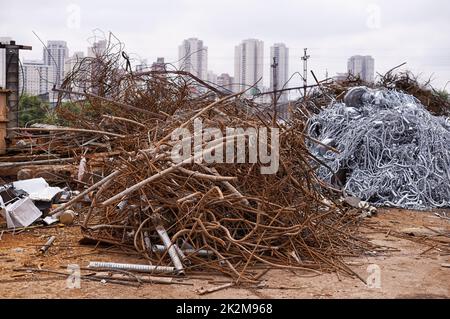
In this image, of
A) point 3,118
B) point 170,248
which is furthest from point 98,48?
point 170,248

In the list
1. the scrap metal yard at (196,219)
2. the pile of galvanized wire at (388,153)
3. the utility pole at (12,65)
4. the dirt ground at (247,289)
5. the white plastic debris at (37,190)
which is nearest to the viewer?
the dirt ground at (247,289)

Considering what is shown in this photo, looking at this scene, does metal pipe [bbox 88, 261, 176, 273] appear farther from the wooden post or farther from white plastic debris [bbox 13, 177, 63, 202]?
the wooden post

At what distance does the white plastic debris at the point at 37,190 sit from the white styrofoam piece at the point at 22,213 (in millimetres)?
199

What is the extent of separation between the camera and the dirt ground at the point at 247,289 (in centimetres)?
413

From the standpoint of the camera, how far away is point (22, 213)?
21.0ft

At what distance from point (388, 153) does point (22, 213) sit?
21.2 ft

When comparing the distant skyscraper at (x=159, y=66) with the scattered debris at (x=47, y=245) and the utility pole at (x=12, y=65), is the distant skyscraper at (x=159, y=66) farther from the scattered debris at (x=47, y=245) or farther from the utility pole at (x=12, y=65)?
the utility pole at (x=12, y=65)

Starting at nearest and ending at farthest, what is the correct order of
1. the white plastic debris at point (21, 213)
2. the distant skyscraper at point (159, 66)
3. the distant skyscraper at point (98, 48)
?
the white plastic debris at point (21, 213) < the distant skyscraper at point (159, 66) < the distant skyscraper at point (98, 48)

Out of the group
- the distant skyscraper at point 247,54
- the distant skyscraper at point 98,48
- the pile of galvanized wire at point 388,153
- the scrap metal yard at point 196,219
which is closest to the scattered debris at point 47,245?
the scrap metal yard at point 196,219

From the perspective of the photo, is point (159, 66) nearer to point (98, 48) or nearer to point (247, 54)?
point (98, 48)

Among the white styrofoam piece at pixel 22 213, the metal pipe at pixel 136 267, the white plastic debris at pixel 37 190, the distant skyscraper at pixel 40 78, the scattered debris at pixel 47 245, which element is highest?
the distant skyscraper at pixel 40 78

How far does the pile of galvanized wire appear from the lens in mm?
9617

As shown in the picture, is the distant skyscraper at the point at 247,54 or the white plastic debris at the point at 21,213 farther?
the distant skyscraper at the point at 247,54

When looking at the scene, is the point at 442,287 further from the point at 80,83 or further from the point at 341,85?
the point at 341,85
